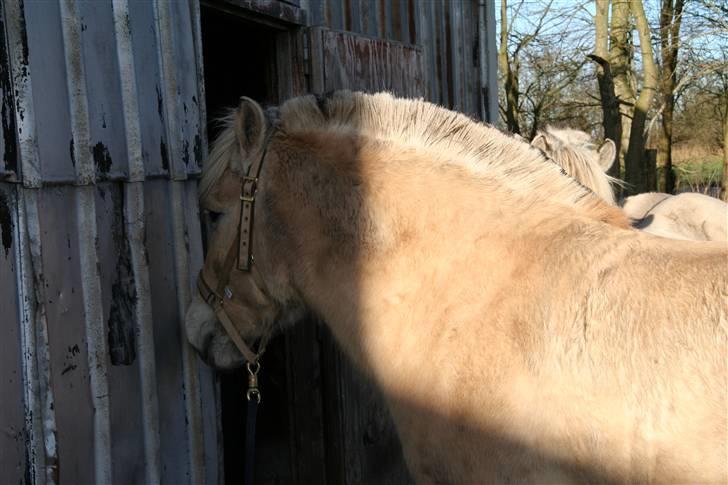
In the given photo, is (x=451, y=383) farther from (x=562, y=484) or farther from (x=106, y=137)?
(x=106, y=137)

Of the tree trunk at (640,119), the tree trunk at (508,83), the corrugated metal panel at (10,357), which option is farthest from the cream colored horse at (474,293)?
the tree trunk at (508,83)

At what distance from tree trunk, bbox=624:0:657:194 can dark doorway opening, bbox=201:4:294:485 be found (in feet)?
22.9

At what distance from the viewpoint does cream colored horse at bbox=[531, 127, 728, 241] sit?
4.24 metres

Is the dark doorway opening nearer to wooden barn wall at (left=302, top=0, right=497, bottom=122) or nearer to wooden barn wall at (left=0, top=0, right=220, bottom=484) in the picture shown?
wooden barn wall at (left=302, top=0, right=497, bottom=122)

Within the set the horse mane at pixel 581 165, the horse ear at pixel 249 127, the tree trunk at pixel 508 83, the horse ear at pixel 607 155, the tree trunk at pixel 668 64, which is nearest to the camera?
the horse ear at pixel 249 127

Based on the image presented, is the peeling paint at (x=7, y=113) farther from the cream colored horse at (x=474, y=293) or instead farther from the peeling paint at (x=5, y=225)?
the cream colored horse at (x=474, y=293)

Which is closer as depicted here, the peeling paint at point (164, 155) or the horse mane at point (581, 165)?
the peeling paint at point (164, 155)

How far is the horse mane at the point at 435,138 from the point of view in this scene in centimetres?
236

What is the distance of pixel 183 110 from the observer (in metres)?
2.74

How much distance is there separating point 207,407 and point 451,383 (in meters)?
1.19

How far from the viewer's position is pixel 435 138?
245cm

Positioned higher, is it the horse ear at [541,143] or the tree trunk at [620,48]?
the tree trunk at [620,48]

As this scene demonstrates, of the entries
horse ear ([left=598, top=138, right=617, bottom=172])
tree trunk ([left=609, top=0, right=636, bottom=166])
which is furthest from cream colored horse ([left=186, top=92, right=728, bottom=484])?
tree trunk ([left=609, top=0, right=636, bottom=166])

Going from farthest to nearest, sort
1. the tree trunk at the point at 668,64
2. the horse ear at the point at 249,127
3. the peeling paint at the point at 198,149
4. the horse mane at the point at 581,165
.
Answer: the tree trunk at the point at 668,64, the horse mane at the point at 581,165, the peeling paint at the point at 198,149, the horse ear at the point at 249,127
